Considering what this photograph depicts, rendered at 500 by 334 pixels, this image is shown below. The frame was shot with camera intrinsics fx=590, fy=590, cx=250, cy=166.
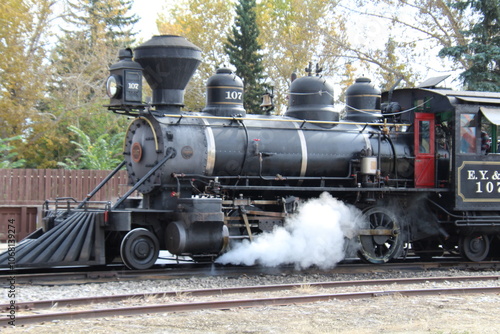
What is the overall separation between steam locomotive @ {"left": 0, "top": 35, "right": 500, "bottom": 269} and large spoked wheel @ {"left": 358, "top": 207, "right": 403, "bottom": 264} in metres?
0.03

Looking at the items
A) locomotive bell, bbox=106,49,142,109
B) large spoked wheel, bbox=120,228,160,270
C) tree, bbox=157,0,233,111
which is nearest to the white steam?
large spoked wheel, bbox=120,228,160,270

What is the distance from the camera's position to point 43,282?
9.53 m

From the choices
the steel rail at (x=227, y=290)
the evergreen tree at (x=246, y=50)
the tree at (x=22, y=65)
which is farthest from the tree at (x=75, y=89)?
the steel rail at (x=227, y=290)

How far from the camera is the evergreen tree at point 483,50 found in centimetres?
2209

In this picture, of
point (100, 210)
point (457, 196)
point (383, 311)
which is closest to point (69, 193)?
point (100, 210)

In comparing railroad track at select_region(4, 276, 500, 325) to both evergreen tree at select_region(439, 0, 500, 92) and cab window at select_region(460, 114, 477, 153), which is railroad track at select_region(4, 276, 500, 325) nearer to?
cab window at select_region(460, 114, 477, 153)

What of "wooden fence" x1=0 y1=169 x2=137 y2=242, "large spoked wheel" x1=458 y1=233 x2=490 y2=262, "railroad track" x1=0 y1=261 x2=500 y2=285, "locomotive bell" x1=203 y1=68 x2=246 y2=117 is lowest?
"railroad track" x1=0 y1=261 x2=500 y2=285

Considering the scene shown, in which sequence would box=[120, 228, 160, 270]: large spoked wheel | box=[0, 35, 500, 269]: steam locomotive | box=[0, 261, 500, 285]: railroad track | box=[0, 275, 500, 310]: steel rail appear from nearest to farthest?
1. box=[0, 275, 500, 310]: steel rail
2. box=[0, 261, 500, 285]: railroad track
3. box=[120, 228, 160, 270]: large spoked wheel
4. box=[0, 35, 500, 269]: steam locomotive

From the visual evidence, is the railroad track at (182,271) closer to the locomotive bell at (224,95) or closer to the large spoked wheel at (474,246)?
the large spoked wheel at (474,246)

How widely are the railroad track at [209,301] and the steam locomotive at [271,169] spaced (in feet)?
5.44

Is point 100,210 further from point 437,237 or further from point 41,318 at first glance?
point 437,237

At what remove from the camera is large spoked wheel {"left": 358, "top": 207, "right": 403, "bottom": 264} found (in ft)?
40.9

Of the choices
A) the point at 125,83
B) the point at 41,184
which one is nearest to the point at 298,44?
the point at 41,184

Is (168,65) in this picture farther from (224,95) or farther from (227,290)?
(227,290)
